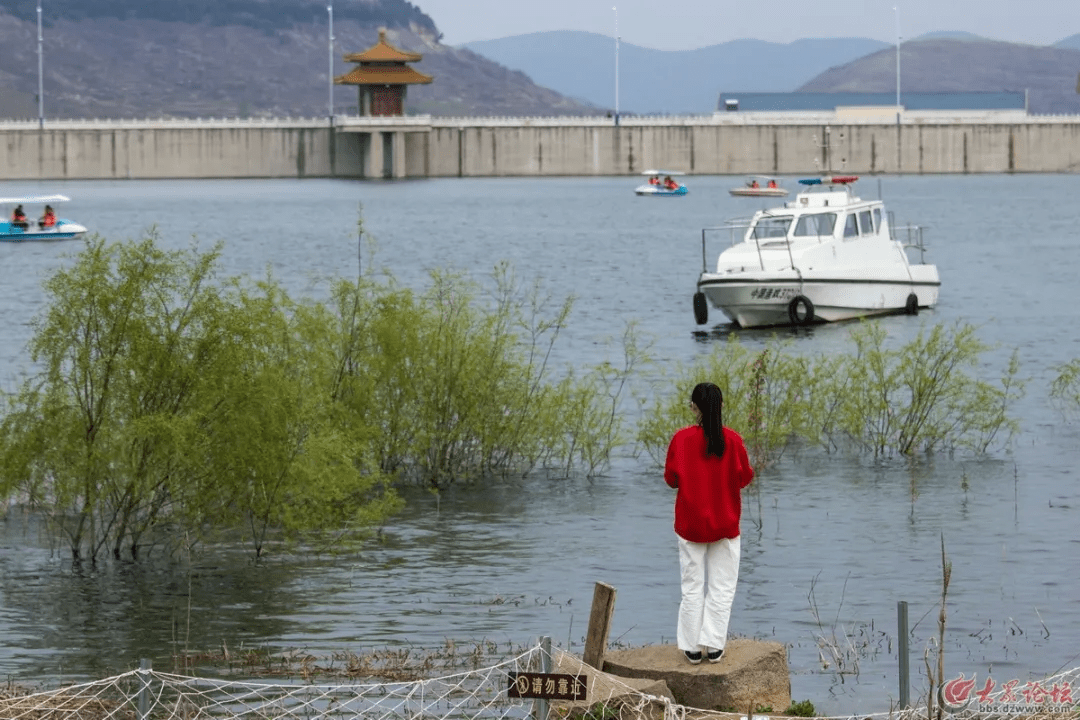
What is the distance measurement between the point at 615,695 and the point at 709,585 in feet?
3.13

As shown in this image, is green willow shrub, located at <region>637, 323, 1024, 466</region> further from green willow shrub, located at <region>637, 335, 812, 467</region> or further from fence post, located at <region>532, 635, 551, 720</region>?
fence post, located at <region>532, 635, 551, 720</region>

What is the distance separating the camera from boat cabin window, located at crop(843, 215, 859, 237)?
42.8 meters

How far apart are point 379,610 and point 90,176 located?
5089 inches

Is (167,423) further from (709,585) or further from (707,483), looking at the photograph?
(707,483)

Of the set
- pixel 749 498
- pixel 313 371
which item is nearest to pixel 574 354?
pixel 749 498

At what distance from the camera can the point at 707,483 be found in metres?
11.7

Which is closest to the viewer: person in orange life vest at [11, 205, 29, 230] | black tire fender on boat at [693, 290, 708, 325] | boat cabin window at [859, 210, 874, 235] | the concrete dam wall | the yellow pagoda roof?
boat cabin window at [859, 210, 874, 235]

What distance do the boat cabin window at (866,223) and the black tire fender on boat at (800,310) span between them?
213 centimetres

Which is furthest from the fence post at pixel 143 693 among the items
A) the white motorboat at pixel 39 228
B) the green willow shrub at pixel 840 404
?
the white motorboat at pixel 39 228

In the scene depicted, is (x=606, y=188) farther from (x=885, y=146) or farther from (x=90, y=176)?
(x=90, y=176)

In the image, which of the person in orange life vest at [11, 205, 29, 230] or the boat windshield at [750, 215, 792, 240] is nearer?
the boat windshield at [750, 215, 792, 240]

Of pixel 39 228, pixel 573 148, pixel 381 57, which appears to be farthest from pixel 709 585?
pixel 381 57

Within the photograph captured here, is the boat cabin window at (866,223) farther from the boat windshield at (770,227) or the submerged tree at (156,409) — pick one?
the submerged tree at (156,409)

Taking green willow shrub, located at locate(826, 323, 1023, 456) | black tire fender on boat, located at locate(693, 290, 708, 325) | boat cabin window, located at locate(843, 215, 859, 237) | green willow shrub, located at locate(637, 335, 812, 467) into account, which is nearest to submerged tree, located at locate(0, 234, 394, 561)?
green willow shrub, located at locate(637, 335, 812, 467)
